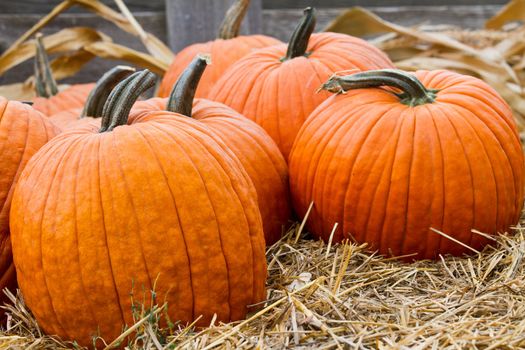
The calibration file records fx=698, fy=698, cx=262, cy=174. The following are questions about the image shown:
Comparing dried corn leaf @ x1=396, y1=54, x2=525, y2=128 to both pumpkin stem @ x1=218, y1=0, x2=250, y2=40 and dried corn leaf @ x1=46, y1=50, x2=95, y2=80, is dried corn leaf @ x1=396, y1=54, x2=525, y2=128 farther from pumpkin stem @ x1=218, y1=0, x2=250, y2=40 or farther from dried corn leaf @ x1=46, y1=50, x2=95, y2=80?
dried corn leaf @ x1=46, y1=50, x2=95, y2=80

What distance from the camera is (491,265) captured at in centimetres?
210

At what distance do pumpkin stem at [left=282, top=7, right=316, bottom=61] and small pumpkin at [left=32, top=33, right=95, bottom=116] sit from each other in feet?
4.46

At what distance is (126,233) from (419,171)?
3.11 ft

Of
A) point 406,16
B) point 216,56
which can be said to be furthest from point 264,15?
point 216,56

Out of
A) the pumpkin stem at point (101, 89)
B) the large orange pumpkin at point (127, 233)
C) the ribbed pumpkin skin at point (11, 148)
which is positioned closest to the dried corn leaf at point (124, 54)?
the pumpkin stem at point (101, 89)

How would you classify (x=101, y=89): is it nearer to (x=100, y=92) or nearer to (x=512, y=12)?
(x=100, y=92)

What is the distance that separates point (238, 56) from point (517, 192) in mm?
1703

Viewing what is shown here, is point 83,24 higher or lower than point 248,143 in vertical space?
higher

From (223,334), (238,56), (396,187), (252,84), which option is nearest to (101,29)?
(238,56)

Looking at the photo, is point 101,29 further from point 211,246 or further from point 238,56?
point 211,246

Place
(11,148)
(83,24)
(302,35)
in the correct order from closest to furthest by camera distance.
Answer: (11,148)
(302,35)
(83,24)

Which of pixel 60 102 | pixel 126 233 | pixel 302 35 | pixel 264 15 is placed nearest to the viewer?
pixel 126 233

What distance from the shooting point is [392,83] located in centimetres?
233

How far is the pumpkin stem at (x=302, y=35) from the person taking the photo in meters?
2.81
